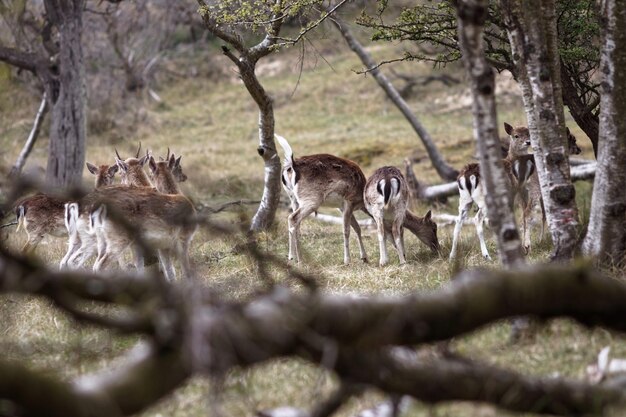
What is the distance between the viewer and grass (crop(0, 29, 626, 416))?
19.0ft

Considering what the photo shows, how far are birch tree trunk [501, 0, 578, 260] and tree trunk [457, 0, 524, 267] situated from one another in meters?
1.32

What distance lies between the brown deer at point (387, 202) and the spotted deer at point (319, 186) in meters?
0.26

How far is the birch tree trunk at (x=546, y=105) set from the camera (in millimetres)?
6996

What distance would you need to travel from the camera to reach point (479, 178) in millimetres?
10789

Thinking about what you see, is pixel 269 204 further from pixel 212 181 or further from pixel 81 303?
pixel 212 181

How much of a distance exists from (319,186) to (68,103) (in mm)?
8417

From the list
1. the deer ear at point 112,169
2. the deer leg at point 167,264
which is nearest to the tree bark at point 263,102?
the deer ear at point 112,169

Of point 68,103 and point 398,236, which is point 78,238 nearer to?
point 398,236

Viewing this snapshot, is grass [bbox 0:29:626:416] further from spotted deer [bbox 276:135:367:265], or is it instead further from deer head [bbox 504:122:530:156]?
deer head [bbox 504:122:530:156]

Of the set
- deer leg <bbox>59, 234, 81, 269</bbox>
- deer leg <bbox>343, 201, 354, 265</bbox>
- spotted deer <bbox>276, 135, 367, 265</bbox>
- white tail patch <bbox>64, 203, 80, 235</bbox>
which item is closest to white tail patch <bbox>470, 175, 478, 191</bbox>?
spotted deer <bbox>276, 135, 367, 265</bbox>

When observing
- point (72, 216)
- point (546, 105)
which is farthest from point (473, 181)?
point (72, 216)

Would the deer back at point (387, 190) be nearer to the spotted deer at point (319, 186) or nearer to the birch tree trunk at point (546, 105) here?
the spotted deer at point (319, 186)

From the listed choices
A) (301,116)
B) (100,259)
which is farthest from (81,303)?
(301,116)

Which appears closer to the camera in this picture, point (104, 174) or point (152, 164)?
point (152, 164)
